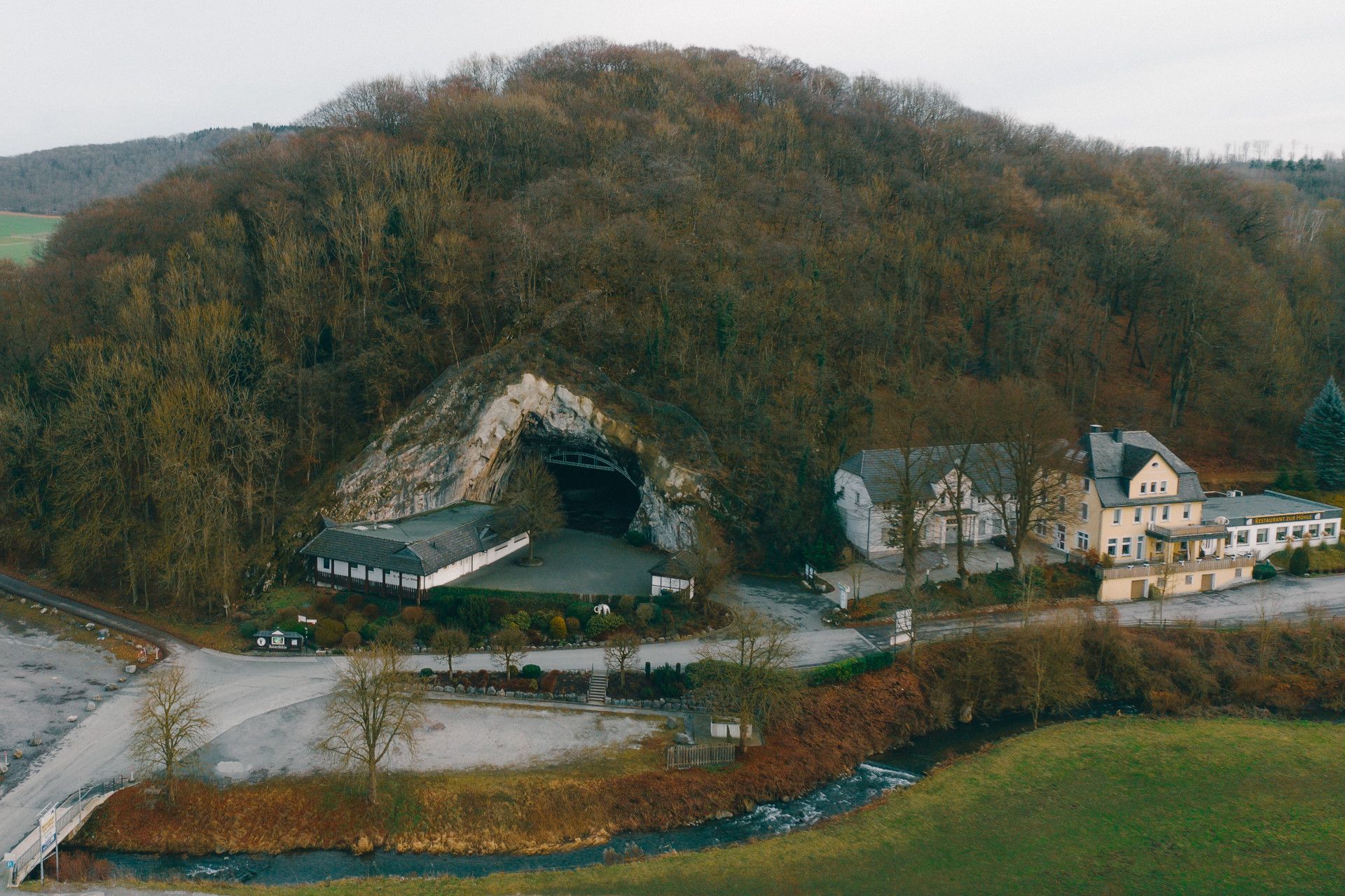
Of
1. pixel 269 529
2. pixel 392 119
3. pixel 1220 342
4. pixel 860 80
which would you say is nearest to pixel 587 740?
pixel 269 529

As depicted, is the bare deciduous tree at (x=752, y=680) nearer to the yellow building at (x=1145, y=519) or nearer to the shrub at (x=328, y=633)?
the shrub at (x=328, y=633)

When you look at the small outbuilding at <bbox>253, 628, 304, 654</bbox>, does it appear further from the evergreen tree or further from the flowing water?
the evergreen tree

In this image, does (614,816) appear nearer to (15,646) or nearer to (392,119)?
(15,646)

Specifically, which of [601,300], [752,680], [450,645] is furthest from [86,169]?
[752,680]

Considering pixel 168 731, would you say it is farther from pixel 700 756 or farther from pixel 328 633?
pixel 700 756

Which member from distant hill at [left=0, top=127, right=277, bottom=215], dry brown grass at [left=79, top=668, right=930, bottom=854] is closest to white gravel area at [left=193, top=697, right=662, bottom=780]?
dry brown grass at [left=79, top=668, right=930, bottom=854]

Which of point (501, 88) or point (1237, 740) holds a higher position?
point (501, 88)
